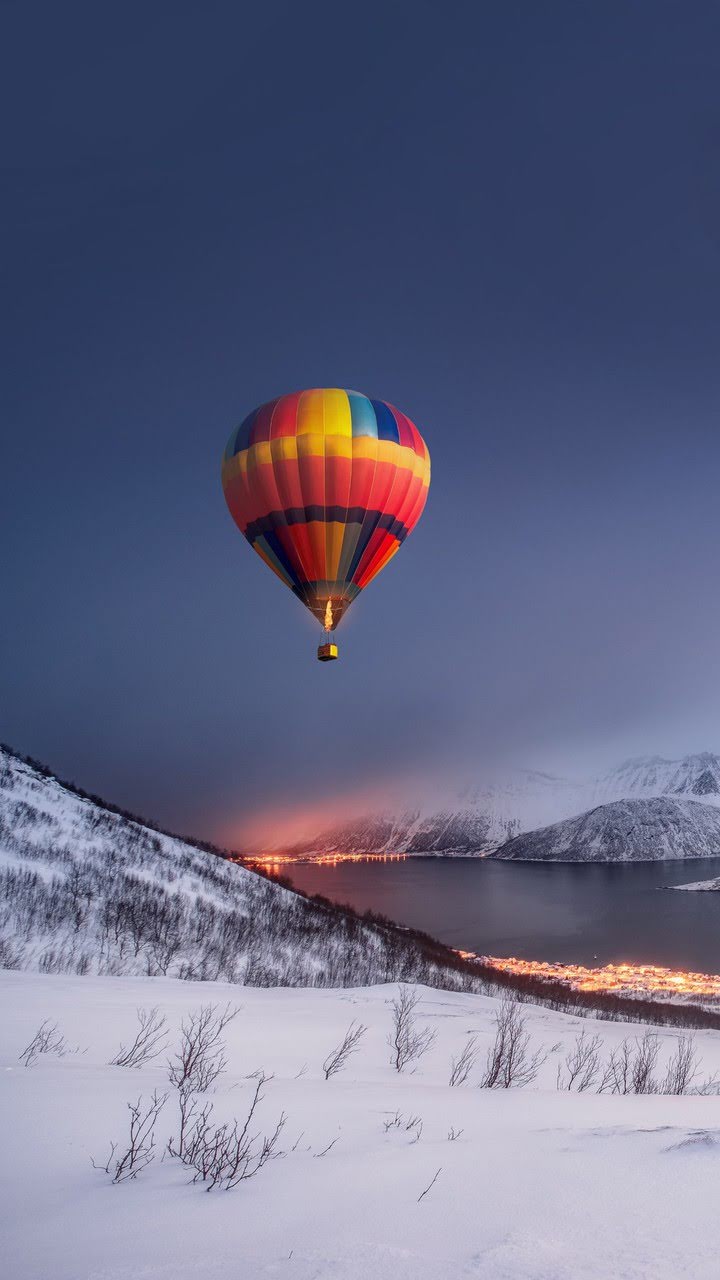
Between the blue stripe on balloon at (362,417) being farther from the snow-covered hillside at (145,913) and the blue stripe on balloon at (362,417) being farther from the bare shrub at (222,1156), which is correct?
the bare shrub at (222,1156)

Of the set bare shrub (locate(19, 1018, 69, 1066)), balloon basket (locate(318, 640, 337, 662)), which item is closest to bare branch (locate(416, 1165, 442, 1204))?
bare shrub (locate(19, 1018, 69, 1066))

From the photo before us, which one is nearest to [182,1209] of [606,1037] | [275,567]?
[275,567]

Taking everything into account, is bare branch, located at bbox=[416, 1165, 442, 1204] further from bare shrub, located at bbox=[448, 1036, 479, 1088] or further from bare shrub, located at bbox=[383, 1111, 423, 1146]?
bare shrub, located at bbox=[448, 1036, 479, 1088]

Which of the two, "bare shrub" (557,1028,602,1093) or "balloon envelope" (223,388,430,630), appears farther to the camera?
"balloon envelope" (223,388,430,630)

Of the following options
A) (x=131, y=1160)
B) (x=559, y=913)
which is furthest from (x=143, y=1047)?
(x=559, y=913)

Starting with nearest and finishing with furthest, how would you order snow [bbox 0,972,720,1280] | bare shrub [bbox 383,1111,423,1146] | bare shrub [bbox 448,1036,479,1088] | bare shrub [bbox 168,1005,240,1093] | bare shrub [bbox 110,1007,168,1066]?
snow [bbox 0,972,720,1280] < bare shrub [bbox 383,1111,423,1146] < bare shrub [bbox 168,1005,240,1093] < bare shrub [bbox 110,1007,168,1066] < bare shrub [bbox 448,1036,479,1088]

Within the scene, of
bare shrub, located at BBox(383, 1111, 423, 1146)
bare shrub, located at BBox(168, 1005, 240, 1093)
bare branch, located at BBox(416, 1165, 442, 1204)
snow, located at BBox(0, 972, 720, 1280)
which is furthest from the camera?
bare shrub, located at BBox(168, 1005, 240, 1093)

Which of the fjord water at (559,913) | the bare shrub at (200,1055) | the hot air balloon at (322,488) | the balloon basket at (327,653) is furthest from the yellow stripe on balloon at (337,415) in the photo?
the fjord water at (559,913)
